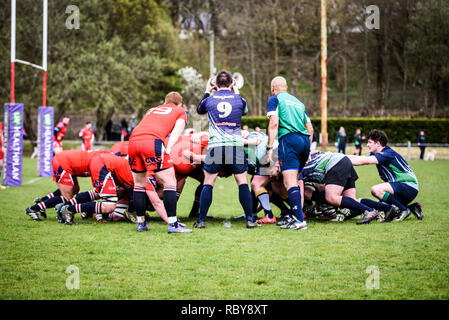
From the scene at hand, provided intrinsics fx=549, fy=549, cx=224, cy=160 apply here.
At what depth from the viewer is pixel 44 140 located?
62.9 feet

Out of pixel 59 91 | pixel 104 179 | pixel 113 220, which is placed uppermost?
pixel 59 91

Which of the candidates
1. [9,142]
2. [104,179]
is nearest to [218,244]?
[104,179]

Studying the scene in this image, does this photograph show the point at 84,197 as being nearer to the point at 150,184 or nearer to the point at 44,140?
the point at 150,184

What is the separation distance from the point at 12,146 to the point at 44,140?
3218mm

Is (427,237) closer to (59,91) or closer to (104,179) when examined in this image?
(104,179)

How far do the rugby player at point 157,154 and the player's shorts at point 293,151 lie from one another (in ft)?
4.94

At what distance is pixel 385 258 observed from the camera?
6039mm

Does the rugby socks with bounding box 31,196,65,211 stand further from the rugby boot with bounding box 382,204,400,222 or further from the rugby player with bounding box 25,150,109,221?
the rugby boot with bounding box 382,204,400,222

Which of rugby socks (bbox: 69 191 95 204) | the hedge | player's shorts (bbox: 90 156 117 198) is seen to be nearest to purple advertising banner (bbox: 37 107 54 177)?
rugby socks (bbox: 69 191 95 204)

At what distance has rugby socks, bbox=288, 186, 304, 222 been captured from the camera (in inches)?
308

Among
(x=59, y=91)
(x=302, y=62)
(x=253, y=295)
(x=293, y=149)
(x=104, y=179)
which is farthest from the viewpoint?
(x=302, y=62)

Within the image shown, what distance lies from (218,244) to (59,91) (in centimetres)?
3091

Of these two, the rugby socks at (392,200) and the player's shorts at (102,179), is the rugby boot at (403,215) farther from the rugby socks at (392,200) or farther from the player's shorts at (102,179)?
the player's shorts at (102,179)

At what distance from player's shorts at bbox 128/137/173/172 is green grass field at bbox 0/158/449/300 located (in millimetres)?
947
